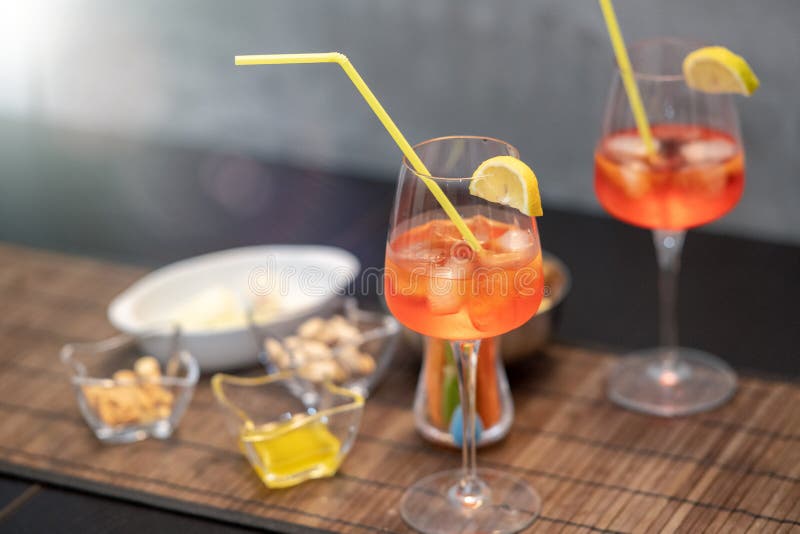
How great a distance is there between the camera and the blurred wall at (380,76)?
7.54 feet

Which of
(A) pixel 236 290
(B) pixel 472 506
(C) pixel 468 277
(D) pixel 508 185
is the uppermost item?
(D) pixel 508 185

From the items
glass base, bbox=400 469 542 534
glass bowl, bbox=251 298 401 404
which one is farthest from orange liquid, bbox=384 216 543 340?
glass bowl, bbox=251 298 401 404

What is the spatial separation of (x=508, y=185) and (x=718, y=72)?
1.43 ft

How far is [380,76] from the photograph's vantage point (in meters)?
2.63

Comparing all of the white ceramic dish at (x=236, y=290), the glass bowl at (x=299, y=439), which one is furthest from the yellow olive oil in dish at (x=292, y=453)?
the white ceramic dish at (x=236, y=290)

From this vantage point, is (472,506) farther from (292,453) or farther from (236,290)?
(236,290)

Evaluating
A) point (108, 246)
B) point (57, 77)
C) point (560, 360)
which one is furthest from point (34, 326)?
point (57, 77)

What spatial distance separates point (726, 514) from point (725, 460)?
0.39ft

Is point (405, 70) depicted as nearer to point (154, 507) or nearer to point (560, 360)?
point (560, 360)

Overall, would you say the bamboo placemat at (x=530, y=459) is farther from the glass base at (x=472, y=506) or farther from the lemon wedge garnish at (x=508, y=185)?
the lemon wedge garnish at (x=508, y=185)

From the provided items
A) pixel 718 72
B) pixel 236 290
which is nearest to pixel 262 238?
pixel 236 290

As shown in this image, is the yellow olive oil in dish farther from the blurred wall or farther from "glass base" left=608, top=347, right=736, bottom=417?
the blurred wall

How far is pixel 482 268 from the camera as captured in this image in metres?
1.27

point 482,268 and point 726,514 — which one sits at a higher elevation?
point 482,268
